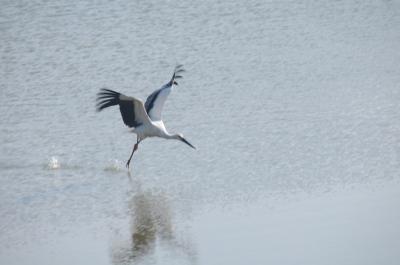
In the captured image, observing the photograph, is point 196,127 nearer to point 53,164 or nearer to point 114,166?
point 114,166

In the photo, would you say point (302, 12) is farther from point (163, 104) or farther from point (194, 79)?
point (163, 104)

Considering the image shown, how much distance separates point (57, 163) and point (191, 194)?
191 centimetres

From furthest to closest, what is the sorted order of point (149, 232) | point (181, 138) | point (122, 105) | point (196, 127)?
point (196, 127)
point (181, 138)
point (122, 105)
point (149, 232)

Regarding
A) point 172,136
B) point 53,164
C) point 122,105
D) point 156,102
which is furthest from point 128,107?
point 53,164

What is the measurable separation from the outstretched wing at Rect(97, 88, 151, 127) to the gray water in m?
0.44

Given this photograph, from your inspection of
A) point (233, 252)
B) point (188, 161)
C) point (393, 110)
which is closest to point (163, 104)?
point (188, 161)

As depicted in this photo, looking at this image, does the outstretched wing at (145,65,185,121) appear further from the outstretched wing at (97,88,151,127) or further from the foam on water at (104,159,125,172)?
the foam on water at (104,159,125,172)

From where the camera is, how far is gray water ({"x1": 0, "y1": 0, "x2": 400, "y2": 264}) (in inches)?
332

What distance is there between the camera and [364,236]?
831 cm

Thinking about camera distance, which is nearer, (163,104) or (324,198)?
(324,198)

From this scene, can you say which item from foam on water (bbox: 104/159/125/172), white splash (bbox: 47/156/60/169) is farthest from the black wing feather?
white splash (bbox: 47/156/60/169)

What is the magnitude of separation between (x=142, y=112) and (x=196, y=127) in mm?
960

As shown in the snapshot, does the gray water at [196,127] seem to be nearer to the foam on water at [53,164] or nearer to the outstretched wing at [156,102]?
the foam on water at [53,164]

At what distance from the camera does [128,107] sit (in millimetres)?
10867
